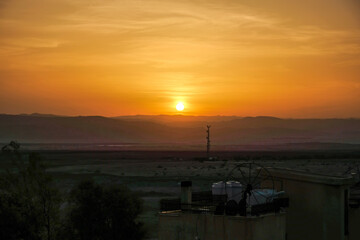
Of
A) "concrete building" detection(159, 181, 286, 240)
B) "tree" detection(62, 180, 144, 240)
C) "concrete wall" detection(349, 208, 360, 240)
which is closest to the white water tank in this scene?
"concrete building" detection(159, 181, 286, 240)

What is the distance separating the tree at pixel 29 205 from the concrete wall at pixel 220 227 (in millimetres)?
9258

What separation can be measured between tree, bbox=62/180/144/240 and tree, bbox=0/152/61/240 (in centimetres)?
138

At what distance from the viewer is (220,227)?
48.5 feet

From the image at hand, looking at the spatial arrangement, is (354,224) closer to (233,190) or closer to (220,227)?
(233,190)

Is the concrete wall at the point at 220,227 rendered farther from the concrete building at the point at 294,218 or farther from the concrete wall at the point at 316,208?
the concrete wall at the point at 316,208

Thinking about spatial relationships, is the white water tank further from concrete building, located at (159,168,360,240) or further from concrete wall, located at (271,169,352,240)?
concrete wall, located at (271,169,352,240)

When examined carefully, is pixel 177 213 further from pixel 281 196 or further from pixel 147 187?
pixel 147 187

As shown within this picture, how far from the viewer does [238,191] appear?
→ 635 inches

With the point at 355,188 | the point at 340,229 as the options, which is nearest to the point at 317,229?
the point at 340,229

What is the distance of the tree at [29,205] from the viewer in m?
24.5

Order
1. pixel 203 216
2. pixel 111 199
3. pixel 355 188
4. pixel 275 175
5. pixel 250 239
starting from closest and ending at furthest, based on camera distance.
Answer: pixel 250 239, pixel 203 216, pixel 275 175, pixel 355 188, pixel 111 199

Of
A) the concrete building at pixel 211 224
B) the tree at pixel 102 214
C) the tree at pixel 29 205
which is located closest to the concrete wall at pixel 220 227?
the concrete building at pixel 211 224

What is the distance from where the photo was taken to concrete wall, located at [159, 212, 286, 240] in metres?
14.1

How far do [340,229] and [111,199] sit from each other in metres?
14.2
